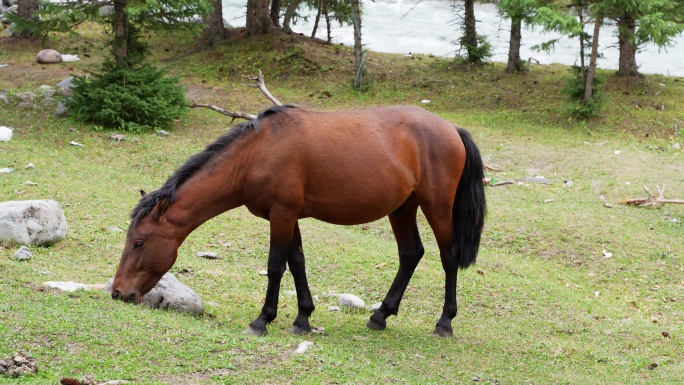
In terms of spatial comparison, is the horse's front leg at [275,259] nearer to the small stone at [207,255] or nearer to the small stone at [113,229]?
the small stone at [207,255]

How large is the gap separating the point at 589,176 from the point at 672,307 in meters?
6.01

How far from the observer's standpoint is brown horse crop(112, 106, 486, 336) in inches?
258

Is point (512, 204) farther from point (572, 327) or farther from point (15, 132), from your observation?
point (15, 132)

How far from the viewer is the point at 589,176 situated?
15078 millimetres

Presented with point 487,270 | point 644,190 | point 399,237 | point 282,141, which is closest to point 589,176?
point 644,190

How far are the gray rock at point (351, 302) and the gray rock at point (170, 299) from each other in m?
1.68

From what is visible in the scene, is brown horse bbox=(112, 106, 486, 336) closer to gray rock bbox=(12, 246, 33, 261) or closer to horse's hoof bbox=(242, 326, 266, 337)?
horse's hoof bbox=(242, 326, 266, 337)

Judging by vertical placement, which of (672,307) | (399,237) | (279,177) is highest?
(279,177)

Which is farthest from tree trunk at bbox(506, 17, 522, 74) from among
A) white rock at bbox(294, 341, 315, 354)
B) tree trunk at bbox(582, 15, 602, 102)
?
white rock at bbox(294, 341, 315, 354)

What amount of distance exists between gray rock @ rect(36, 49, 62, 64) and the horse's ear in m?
16.6

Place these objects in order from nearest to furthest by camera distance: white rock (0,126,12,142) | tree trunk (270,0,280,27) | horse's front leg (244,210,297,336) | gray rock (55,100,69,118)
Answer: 1. horse's front leg (244,210,297,336)
2. white rock (0,126,12,142)
3. gray rock (55,100,69,118)
4. tree trunk (270,0,280,27)

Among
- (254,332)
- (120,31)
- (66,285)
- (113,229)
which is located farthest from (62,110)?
(254,332)

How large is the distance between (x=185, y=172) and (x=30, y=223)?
2.89 meters

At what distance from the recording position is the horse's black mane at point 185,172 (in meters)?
6.50
